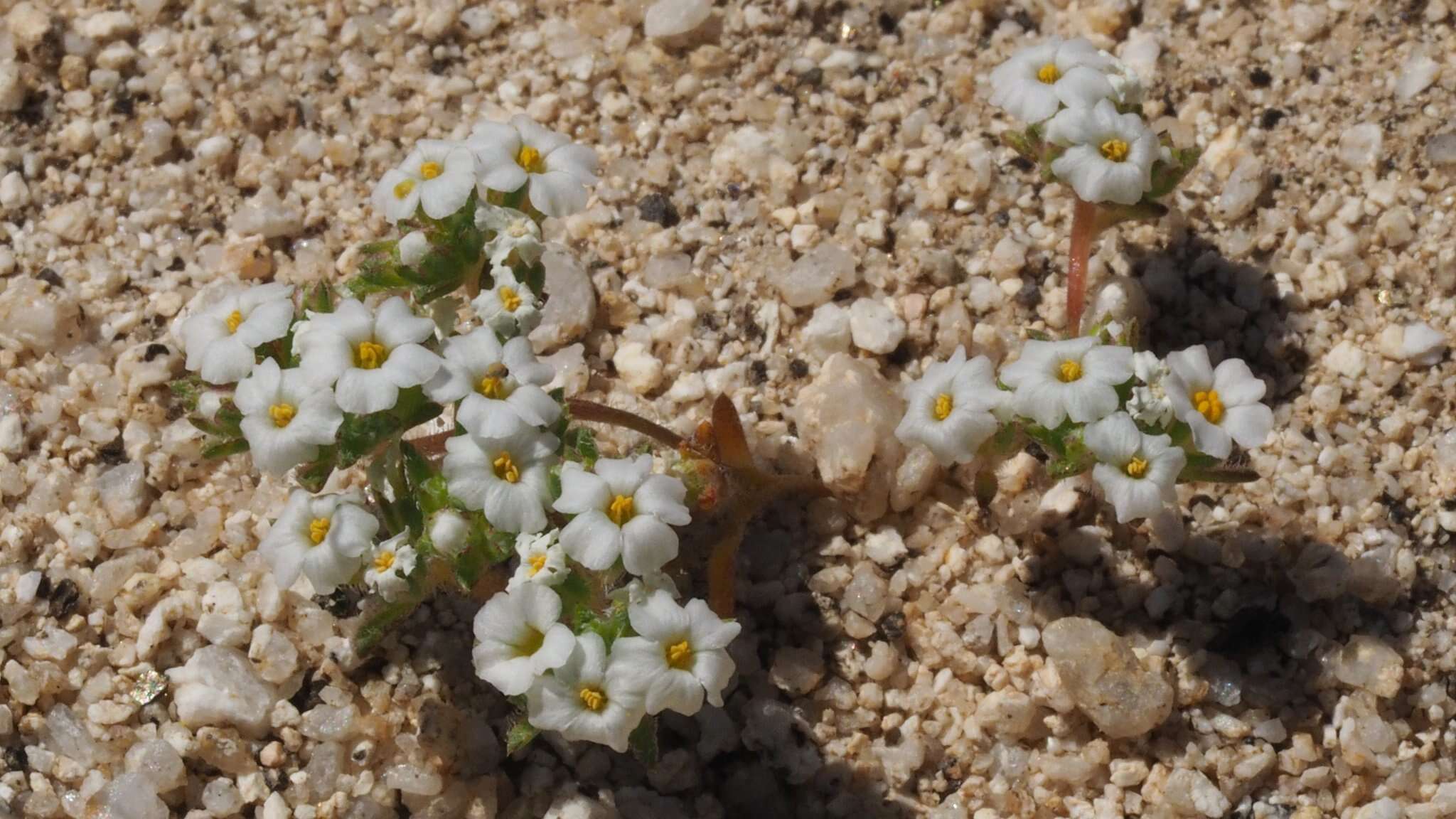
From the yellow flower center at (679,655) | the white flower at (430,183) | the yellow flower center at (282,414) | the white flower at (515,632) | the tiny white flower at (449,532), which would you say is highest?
the white flower at (430,183)

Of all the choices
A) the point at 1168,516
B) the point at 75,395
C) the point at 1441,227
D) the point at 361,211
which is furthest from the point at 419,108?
the point at 1441,227

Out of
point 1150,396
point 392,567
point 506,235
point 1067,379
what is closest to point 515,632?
point 392,567

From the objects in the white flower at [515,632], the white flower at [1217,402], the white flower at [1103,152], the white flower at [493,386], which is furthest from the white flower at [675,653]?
Result: the white flower at [1103,152]

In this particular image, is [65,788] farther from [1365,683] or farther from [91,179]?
[1365,683]

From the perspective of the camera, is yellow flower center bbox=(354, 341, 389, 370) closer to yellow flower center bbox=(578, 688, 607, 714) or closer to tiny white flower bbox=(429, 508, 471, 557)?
tiny white flower bbox=(429, 508, 471, 557)

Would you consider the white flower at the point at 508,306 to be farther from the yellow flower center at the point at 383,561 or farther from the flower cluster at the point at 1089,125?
the flower cluster at the point at 1089,125

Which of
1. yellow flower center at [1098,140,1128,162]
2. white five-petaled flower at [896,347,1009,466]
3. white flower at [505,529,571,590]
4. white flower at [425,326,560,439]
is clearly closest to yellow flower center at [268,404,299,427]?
white flower at [425,326,560,439]
